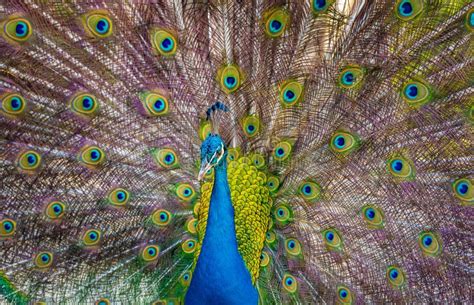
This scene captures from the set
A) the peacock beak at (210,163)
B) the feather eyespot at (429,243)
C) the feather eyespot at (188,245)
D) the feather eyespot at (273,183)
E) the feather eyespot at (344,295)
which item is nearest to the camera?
the peacock beak at (210,163)

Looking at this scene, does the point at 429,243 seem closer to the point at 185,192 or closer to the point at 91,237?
the point at 185,192

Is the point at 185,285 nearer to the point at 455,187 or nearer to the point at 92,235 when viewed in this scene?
the point at 92,235

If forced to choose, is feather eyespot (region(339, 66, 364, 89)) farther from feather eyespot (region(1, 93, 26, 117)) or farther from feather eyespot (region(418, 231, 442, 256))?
feather eyespot (region(1, 93, 26, 117))

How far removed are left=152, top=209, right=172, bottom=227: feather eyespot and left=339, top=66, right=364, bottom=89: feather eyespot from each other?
100 centimetres

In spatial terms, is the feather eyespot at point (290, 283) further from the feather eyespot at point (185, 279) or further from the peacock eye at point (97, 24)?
the peacock eye at point (97, 24)

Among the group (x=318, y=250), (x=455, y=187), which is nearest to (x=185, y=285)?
(x=318, y=250)

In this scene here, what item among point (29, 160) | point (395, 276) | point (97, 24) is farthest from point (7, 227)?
point (395, 276)

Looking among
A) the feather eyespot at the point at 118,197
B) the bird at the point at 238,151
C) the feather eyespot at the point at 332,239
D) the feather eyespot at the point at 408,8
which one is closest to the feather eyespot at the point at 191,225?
the bird at the point at 238,151

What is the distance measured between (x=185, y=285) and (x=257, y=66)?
3.76 ft

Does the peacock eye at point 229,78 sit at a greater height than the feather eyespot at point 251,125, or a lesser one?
greater

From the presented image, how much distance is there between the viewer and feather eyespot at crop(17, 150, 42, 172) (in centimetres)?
206

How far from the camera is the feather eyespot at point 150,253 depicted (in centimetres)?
235

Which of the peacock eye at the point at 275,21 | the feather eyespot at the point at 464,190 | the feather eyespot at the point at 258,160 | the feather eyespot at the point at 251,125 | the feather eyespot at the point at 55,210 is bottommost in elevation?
the feather eyespot at the point at 55,210

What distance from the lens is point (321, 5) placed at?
1.86 metres
